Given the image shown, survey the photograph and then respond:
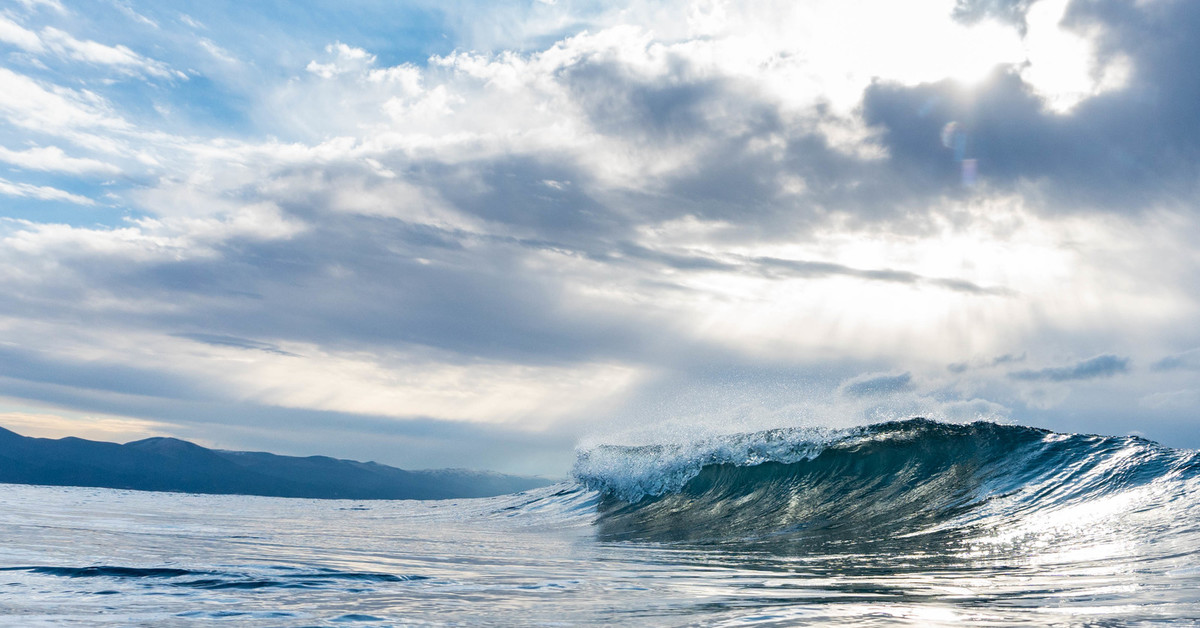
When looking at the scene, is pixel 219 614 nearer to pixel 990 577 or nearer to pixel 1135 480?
pixel 990 577

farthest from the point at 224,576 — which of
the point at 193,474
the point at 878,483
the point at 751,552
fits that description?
the point at 193,474

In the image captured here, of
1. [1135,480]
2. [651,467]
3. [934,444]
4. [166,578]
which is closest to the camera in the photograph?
[166,578]

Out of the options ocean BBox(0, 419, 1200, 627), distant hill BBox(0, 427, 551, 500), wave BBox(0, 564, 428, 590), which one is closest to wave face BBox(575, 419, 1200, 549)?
ocean BBox(0, 419, 1200, 627)

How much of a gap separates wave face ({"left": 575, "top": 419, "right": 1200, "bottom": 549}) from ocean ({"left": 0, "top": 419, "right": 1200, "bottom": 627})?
6 cm

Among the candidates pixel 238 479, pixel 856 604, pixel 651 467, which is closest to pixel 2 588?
pixel 856 604

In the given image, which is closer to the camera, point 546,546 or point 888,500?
point 546,546

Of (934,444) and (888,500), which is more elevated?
(934,444)

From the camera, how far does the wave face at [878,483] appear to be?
11.5 m

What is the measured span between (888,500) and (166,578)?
A: 11967 millimetres

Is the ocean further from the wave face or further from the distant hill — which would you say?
the distant hill

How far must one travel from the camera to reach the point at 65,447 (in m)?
133

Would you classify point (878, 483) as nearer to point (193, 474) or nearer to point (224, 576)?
point (224, 576)

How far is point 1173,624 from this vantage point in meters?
4.51

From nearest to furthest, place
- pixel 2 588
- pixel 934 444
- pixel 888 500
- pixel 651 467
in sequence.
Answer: pixel 2 588
pixel 888 500
pixel 934 444
pixel 651 467
